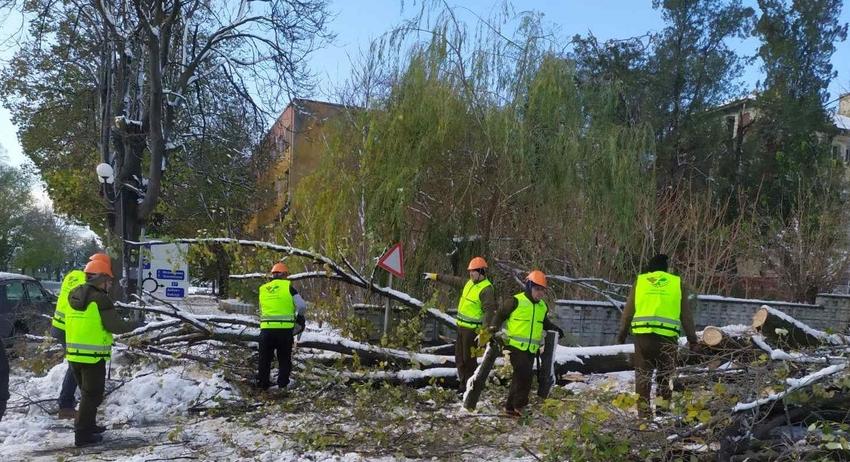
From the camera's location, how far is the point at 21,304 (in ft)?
41.2

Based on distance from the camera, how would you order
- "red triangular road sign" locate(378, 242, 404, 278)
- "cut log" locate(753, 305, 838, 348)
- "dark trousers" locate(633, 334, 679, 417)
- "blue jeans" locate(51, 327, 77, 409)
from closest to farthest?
"dark trousers" locate(633, 334, 679, 417) → "cut log" locate(753, 305, 838, 348) → "blue jeans" locate(51, 327, 77, 409) → "red triangular road sign" locate(378, 242, 404, 278)

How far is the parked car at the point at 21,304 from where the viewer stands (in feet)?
37.1

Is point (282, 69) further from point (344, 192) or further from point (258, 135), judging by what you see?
point (344, 192)

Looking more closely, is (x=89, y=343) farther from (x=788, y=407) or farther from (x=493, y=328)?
(x=788, y=407)

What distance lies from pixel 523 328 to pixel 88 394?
4107 mm

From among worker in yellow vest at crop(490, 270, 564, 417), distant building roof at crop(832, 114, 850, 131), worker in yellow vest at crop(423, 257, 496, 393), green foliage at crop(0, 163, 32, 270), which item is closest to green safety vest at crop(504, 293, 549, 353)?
worker in yellow vest at crop(490, 270, 564, 417)

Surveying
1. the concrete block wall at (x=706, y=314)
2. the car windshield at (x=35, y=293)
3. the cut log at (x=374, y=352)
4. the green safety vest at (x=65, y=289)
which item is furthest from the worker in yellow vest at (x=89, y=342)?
the car windshield at (x=35, y=293)

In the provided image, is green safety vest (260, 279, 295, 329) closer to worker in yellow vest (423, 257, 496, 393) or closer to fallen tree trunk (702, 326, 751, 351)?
worker in yellow vest (423, 257, 496, 393)

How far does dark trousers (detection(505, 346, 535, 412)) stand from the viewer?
6.44 m

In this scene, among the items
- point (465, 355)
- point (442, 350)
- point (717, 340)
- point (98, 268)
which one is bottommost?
point (442, 350)

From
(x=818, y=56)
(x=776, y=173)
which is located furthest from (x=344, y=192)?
(x=818, y=56)

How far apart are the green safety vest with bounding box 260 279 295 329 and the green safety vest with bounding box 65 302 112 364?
5.97ft

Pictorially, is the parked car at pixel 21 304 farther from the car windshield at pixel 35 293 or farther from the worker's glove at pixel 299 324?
the worker's glove at pixel 299 324

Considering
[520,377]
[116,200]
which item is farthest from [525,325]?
[116,200]
